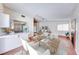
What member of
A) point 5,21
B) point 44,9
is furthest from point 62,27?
point 5,21

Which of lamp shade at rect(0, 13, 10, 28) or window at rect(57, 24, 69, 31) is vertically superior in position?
lamp shade at rect(0, 13, 10, 28)

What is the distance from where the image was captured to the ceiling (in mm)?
2051

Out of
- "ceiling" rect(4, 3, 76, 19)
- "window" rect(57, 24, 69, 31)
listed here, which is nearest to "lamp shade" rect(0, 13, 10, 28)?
"ceiling" rect(4, 3, 76, 19)

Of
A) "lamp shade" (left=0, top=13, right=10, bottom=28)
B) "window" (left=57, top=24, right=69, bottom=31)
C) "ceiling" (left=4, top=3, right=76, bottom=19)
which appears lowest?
"window" (left=57, top=24, right=69, bottom=31)

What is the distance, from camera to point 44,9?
207cm

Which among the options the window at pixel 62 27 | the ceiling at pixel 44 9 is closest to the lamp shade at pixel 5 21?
the ceiling at pixel 44 9

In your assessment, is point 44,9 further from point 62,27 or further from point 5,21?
point 5,21

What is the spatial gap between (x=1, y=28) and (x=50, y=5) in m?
0.94

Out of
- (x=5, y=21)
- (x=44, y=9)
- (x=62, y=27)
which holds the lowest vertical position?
(x=62, y=27)

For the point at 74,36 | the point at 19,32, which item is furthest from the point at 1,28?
the point at 74,36

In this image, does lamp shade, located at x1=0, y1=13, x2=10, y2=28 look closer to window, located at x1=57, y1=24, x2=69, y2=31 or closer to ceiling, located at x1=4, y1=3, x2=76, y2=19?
ceiling, located at x1=4, y1=3, x2=76, y2=19

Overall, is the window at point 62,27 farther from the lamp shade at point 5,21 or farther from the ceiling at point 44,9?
the lamp shade at point 5,21
